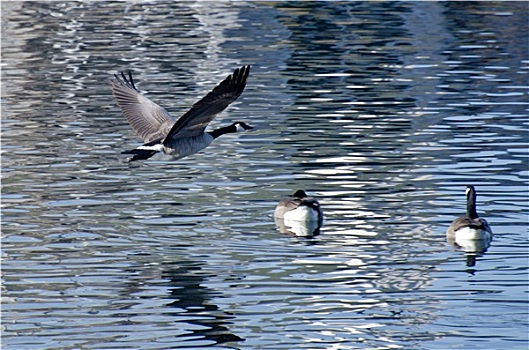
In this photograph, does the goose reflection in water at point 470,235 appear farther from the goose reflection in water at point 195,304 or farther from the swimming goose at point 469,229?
the goose reflection in water at point 195,304

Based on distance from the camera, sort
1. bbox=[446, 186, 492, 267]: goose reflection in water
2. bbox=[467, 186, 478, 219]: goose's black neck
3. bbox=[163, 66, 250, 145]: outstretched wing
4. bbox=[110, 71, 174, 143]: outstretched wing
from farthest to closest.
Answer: bbox=[110, 71, 174, 143]: outstretched wing < bbox=[467, 186, 478, 219]: goose's black neck < bbox=[446, 186, 492, 267]: goose reflection in water < bbox=[163, 66, 250, 145]: outstretched wing

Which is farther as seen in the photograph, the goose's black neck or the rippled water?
the goose's black neck

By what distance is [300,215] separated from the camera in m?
18.7

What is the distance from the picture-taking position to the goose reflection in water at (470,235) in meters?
17.6

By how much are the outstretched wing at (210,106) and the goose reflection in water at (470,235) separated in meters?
3.73

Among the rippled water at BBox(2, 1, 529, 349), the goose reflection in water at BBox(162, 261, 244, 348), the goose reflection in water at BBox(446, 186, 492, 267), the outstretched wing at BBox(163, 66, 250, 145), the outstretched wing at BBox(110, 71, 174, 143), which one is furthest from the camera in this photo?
the outstretched wing at BBox(110, 71, 174, 143)

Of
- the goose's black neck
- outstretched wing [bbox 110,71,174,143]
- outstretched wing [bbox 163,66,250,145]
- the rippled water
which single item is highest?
outstretched wing [bbox 163,66,250,145]

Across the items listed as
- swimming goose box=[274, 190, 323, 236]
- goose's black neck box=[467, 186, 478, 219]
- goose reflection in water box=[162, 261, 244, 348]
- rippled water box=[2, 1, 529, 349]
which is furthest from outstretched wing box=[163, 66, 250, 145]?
goose's black neck box=[467, 186, 478, 219]

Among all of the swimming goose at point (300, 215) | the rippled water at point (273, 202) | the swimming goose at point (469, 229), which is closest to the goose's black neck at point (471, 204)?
the swimming goose at point (469, 229)

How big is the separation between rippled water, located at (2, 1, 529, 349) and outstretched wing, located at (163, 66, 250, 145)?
1401 mm

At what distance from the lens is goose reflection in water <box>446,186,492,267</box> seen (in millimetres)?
17609

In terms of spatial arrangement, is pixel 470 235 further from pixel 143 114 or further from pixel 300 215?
pixel 143 114

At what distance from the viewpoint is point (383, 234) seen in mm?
18422

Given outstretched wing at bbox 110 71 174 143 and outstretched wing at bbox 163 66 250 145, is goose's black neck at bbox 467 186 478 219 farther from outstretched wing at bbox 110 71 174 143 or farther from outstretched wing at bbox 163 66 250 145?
outstretched wing at bbox 110 71 174 143
